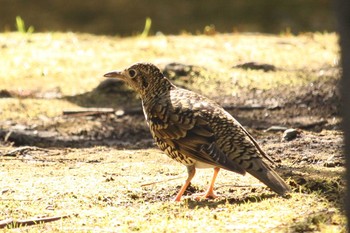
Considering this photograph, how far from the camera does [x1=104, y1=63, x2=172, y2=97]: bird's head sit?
23.6ft

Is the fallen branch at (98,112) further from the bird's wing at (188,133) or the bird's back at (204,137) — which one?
the bird's wing at (188,133)

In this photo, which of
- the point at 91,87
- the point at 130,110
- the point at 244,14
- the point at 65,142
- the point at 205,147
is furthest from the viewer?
the point at 244,14

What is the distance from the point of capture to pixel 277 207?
5875 mm

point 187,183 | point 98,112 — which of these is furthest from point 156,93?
point 98,112

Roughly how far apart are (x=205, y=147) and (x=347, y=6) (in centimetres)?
255

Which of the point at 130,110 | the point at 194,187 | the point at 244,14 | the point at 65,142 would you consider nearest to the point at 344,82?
the point at 194,187

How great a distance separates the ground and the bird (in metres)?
0.22

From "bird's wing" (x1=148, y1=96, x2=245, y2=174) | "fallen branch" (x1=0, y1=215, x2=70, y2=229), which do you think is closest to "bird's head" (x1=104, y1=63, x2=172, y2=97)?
"bird's wing" (x1=148, y1=96, x2=245, y2=174)

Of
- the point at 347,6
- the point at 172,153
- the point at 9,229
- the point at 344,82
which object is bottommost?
the point at 9,229

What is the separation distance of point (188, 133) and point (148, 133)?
282 centimetres

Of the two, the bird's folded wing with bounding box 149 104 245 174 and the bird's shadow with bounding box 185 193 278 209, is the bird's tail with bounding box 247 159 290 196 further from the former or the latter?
the bird's shadow with bounding box 185 193 278 209

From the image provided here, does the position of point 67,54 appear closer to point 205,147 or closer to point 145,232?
point 205,147

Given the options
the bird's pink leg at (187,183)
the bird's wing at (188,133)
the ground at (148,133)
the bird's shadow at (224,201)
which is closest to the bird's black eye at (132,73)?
the bird's wing at (188,133)

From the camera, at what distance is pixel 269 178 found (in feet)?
19.4
